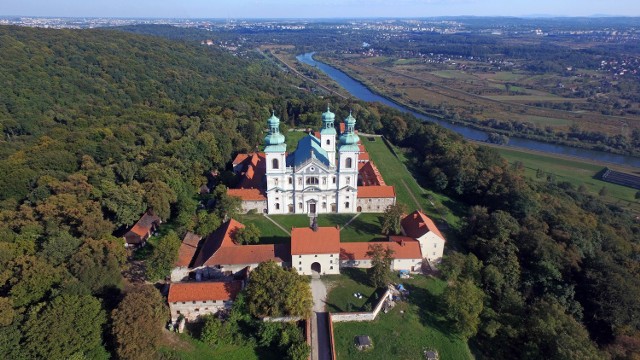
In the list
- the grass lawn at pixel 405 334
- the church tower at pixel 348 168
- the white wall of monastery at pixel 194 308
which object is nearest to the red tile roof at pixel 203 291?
the white wall of monastery at pixel 194 308

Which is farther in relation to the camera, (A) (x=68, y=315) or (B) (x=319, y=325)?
(B) (x=319, y=325)

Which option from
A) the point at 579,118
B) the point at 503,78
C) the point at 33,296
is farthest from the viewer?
the point at 503,78

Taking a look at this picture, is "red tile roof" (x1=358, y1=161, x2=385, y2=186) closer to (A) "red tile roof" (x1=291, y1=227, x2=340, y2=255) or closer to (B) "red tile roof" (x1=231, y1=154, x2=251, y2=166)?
(B) "red tile roof" (x1=231, y1=154, x2=251, y2=166)

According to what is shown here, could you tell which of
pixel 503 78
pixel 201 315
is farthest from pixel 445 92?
pixel 201 315

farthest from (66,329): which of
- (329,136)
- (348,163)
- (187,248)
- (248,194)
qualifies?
(329,136)

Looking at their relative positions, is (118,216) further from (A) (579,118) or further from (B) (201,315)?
(A) (579,118)

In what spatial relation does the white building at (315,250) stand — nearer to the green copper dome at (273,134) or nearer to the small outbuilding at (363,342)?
the small outbuilding at (363,342)

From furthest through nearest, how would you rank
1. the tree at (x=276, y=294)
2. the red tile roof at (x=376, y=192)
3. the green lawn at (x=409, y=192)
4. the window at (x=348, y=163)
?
the green lawn at (x=409, y=192) < the red tile roof at (x=376, y=192) < the window at (x=348, y=163) < the tree at (x=276, y=294)

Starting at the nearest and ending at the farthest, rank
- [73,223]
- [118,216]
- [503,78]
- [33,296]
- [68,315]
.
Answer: [68,315] → [33,296] → [73,223] → [118,216] → [503,78]
